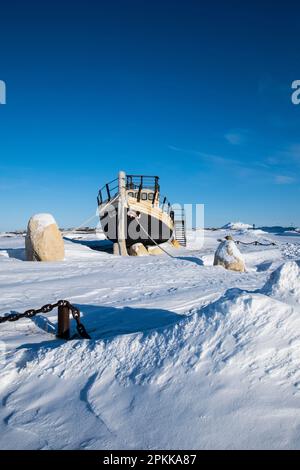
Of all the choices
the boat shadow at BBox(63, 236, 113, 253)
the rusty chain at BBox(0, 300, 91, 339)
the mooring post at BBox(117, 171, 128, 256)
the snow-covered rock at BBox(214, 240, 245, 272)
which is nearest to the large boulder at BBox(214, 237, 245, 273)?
the snow-covered rock at BBox(214, 240, 245, 272)

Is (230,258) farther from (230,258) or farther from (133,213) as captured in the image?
(133,213)

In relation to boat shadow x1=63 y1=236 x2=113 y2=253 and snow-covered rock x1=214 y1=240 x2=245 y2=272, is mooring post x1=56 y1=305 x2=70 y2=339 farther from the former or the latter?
boat shadow x1=63 y1=236 x2=113 y2=253

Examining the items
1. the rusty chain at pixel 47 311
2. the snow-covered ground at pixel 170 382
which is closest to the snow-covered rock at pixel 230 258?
the snow-covered ground at pixel 170 382

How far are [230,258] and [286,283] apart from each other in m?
6.71

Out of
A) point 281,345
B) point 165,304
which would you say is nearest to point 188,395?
point 281,345

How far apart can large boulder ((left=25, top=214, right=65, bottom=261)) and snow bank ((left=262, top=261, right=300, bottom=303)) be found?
28.5ft

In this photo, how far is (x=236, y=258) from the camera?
10.0m

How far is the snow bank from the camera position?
338 centimetres

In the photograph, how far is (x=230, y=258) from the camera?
33.1 feet

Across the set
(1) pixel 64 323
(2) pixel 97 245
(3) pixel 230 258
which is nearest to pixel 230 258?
(3) pixel 230 258

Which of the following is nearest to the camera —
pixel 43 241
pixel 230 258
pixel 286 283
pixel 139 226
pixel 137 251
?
pixel 286 283

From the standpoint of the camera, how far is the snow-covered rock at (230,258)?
9977 mm

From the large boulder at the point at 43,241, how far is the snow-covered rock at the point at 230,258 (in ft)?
18.6
